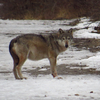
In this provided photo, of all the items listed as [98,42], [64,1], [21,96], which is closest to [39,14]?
[64,1]

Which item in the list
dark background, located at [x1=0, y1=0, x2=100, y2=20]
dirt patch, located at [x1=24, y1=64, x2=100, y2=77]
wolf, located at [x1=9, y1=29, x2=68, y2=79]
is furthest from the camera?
dark background, located at [x1=0, y1=0, x2=100, y2=20]

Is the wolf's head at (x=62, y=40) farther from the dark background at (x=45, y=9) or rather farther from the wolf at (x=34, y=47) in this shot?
the dark background at (x=45, y=9)

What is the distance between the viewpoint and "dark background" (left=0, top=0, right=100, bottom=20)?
1645 inches

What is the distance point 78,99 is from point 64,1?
3981cm

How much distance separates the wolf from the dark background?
96.6ft

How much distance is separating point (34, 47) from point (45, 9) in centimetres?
3674

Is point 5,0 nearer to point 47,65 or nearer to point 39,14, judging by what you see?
point 39,14

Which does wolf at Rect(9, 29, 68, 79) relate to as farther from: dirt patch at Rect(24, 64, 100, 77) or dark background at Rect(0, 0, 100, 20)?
dark background at Rect(0, 0, 100, 20)

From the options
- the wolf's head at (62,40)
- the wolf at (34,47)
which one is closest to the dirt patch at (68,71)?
the wolf at (34,47)

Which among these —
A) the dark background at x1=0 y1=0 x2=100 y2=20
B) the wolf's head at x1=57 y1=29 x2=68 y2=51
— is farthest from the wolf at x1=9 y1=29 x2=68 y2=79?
the dark background at x1=0 y1=0 x2=100 y2=20

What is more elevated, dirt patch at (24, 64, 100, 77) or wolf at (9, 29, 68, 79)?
wolf at (9, 29, 68, 79)

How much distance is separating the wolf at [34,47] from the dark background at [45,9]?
2945 cm

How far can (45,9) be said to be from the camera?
149ft

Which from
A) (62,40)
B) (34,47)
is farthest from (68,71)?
(34,47)
